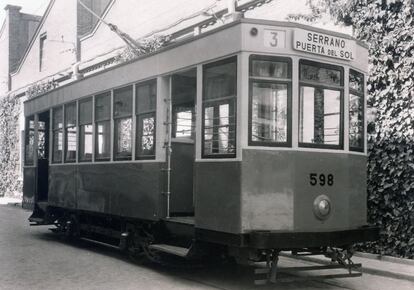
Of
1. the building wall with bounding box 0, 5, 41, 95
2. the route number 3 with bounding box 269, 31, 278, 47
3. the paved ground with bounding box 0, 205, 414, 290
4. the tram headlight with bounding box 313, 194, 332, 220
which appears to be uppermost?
the building wall with bounding box 0, 5, 41, 95

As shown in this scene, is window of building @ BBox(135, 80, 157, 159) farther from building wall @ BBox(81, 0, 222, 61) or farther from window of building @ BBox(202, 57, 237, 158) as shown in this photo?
building wall @ BBox(81, 0, 222, 61)

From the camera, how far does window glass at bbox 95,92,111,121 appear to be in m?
9.73

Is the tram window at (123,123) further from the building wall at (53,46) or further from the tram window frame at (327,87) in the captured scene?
the building wall at (53,46)

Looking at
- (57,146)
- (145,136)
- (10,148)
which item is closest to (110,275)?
(145,136)

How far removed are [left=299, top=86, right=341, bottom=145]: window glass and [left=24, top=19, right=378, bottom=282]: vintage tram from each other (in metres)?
0.01

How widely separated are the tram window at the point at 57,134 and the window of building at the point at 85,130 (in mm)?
1112

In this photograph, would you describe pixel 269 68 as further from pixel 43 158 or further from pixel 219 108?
pixel 43 158

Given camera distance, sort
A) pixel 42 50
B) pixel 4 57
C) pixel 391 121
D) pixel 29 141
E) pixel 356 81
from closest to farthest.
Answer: pixel 356 81 < pixel 391 121 < pixel 29 141 < pixel 42 50 < pixel 4 57

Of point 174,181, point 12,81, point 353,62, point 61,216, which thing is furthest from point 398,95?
point 12,81

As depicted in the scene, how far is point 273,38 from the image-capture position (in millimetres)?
6734

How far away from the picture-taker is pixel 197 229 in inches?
286

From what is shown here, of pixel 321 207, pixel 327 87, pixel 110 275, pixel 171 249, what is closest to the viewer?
pixel 321 207

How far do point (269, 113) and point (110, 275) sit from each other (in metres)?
3.24

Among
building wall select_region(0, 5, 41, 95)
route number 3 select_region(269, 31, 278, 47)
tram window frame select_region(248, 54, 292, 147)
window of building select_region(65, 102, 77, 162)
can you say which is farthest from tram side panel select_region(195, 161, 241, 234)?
building wall select_region(0, 5, 41, 95)
